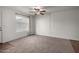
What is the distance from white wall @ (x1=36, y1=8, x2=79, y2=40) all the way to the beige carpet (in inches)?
6.4

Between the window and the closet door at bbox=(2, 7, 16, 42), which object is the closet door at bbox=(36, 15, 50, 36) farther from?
the closet door at bbox=(2, 7, 16, 42)

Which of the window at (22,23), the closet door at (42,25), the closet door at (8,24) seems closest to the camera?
the closet door at (8,24)

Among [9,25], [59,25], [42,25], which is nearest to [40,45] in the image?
[42,25]

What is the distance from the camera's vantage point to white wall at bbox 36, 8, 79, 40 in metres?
1.74

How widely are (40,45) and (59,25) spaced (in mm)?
699

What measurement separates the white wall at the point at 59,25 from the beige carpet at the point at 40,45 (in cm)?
16

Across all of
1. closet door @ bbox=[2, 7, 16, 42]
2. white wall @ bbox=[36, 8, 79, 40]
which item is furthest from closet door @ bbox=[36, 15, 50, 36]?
closet door @ bbox=[2, 7, 16, 42]

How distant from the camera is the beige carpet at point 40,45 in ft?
5.42

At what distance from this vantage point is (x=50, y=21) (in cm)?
196

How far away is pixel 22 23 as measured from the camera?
74.7 inches

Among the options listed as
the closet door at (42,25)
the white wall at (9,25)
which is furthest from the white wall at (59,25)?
the white wall at (9,25)

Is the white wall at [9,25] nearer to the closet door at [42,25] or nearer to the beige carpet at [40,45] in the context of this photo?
the beige carpet at [40,45]

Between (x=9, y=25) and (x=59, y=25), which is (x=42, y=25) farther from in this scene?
(x=9, y=25)
